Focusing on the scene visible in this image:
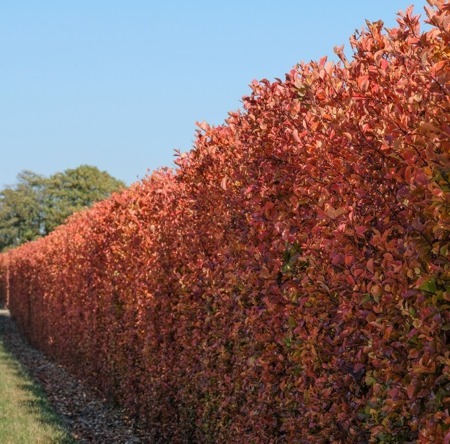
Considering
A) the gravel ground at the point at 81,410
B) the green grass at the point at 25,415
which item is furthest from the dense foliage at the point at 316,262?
the green grass at the point at 25,415

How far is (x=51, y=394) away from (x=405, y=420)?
11.7 meters

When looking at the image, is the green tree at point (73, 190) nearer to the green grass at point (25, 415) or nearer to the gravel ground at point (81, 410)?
the gravel ground at point (81, 410)

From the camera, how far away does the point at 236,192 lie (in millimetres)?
6891

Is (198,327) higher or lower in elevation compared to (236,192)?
lower

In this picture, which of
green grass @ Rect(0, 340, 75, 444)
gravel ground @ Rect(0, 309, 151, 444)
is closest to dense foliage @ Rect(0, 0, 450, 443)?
gravel ground @ Rect(0, 309, 151, 444)

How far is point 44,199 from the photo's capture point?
101 m

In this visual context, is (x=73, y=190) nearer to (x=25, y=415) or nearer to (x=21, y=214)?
(x=21, y=214)

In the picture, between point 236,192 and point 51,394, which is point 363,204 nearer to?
point 236,192

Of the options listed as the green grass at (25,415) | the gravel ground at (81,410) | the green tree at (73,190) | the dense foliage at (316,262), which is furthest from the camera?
the green tree at (73,190)

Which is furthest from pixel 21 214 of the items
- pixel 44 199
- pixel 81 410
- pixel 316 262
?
pixel 316 262

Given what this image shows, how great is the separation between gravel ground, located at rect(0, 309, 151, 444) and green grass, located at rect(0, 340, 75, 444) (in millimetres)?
258

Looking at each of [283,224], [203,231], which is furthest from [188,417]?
[283,224]

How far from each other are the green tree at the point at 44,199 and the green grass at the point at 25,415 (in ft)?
259

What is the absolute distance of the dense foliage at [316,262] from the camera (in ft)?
12.1
